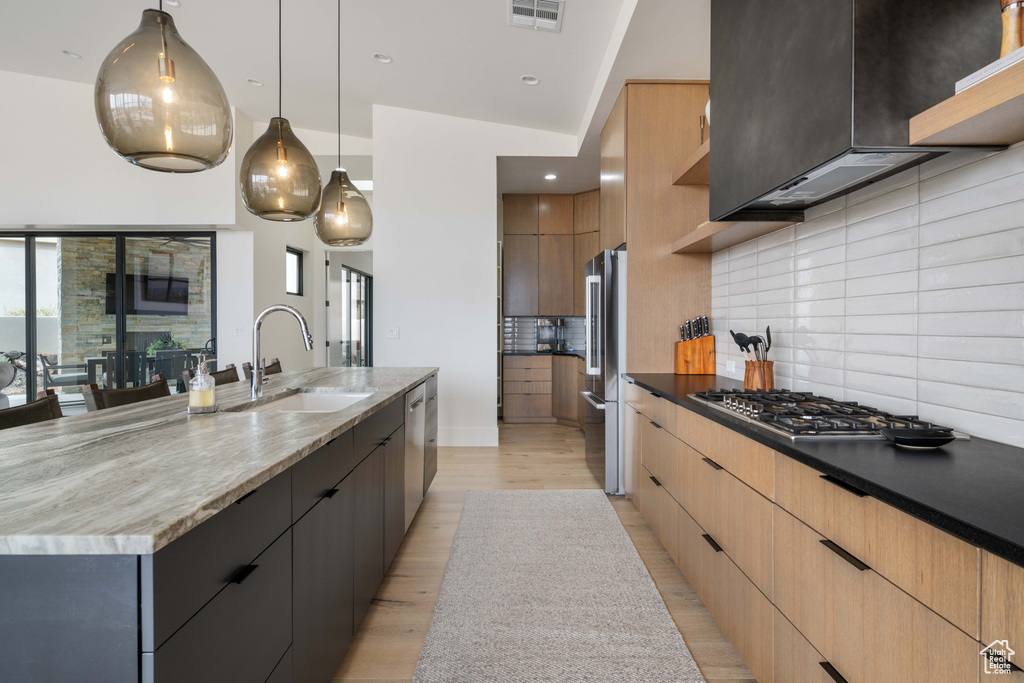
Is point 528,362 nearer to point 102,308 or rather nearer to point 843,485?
point 102,308

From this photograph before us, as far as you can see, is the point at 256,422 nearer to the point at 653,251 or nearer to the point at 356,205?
the point at 356,205

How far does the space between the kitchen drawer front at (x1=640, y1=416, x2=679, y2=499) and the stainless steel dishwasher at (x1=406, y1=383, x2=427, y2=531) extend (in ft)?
4.40

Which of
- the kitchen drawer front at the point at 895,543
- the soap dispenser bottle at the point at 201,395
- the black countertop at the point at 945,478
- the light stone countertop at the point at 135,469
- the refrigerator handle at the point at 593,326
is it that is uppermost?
the refrigerator handle at the point at 593,326

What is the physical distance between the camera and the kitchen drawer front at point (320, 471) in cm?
128

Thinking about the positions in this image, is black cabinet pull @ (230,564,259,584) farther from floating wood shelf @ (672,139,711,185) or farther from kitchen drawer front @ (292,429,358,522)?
floating wood shelf @ (672,139,711,185)

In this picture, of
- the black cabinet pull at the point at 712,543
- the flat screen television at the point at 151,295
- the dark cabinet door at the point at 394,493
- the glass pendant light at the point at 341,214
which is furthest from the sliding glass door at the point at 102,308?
the black cabinet pull at the point at 712,543

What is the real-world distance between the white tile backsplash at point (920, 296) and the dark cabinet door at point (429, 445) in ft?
7.01

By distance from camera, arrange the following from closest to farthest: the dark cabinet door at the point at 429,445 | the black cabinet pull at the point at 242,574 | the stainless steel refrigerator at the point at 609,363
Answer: the black cabinet pull at the point at 242,574, the dark cabinet door at the point at 429,445, the stainless steel refrigerator at the point at 609,363

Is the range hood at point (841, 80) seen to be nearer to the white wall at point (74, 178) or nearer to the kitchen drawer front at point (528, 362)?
the kitchen drawer front at point (528, 362)

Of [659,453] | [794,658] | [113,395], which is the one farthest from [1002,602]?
[113,395]

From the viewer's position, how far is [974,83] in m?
1.12

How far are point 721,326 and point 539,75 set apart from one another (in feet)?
7.85

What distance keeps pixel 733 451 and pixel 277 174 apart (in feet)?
7.15

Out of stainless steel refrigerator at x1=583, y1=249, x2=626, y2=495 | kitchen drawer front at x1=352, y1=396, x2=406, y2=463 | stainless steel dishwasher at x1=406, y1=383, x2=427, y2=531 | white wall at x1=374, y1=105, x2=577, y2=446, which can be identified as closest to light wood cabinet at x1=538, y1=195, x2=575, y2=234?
white wall at x1=374, y1=105, x2=577, y2=446
